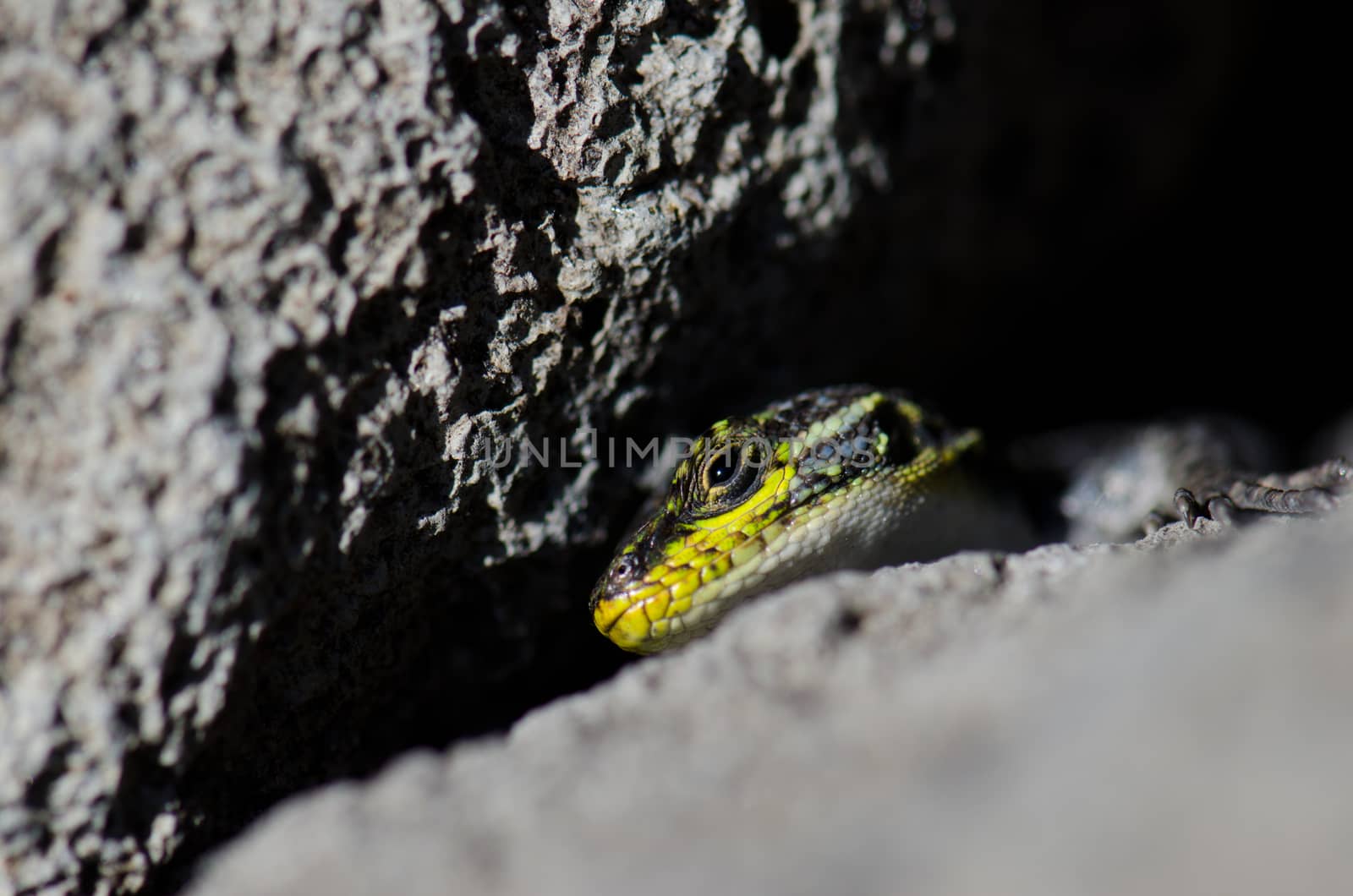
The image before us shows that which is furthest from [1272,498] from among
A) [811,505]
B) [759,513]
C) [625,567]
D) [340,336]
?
[340,336]

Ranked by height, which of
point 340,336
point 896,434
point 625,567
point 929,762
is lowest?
point 625,567

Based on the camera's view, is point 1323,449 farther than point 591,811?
Yes

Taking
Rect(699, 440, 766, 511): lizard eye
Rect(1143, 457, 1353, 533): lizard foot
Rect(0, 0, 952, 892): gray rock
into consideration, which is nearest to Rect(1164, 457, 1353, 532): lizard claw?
Rect(1143, 457, 1353, 533): lizard foot

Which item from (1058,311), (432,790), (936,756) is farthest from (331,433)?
(1058,311)

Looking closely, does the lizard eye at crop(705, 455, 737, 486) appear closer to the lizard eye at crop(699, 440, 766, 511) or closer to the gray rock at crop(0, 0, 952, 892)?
the lizard eye at crop(699, 440, 766, 511)

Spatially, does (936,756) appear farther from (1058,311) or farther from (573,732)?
(1058,311)

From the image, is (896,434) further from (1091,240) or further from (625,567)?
(1091,240)

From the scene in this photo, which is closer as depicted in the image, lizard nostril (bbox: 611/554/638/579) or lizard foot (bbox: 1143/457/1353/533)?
lizard foot (bbox: 1143/457/1353/533)
